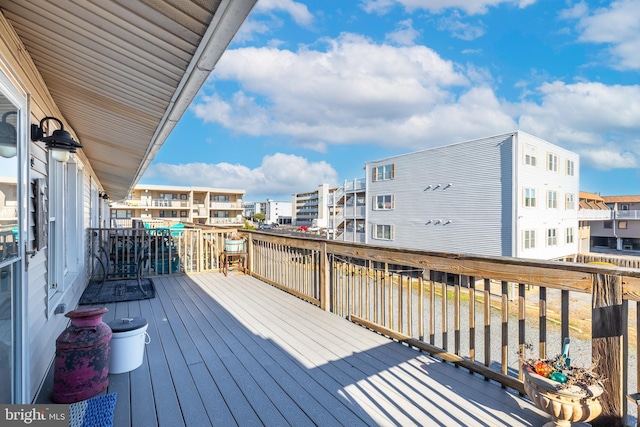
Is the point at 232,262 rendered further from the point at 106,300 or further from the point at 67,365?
the point at 67,365

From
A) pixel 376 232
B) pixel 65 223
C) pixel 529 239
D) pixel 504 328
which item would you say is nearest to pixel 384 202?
pixel 376 232

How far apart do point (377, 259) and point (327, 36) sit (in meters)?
14.0

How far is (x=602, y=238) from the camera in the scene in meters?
32.7

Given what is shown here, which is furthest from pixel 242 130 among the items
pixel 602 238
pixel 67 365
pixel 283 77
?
pixel 602 238

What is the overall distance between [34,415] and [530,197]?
17.2 metres

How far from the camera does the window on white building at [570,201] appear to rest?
17.6 m

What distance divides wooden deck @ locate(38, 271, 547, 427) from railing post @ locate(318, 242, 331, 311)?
0.92 ft

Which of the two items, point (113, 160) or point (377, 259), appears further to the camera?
point (113, 160)

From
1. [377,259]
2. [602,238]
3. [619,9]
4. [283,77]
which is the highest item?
[619,9]

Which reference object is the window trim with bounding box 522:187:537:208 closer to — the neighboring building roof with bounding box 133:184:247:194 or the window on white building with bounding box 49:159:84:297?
the window on white building with bounding box 49:159:84:297

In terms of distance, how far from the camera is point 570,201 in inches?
707

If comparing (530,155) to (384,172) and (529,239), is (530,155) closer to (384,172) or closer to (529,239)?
(529,239)

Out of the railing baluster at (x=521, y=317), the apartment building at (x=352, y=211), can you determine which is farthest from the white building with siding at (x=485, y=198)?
the railing baluster at (x=521, y=317)

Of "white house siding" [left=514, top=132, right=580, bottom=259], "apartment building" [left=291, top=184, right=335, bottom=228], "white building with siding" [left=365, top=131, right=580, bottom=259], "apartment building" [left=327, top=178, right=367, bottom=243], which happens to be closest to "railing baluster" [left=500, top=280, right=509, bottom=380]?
"white building with siding" [left=365, top=131, right=580, bottom=259]
